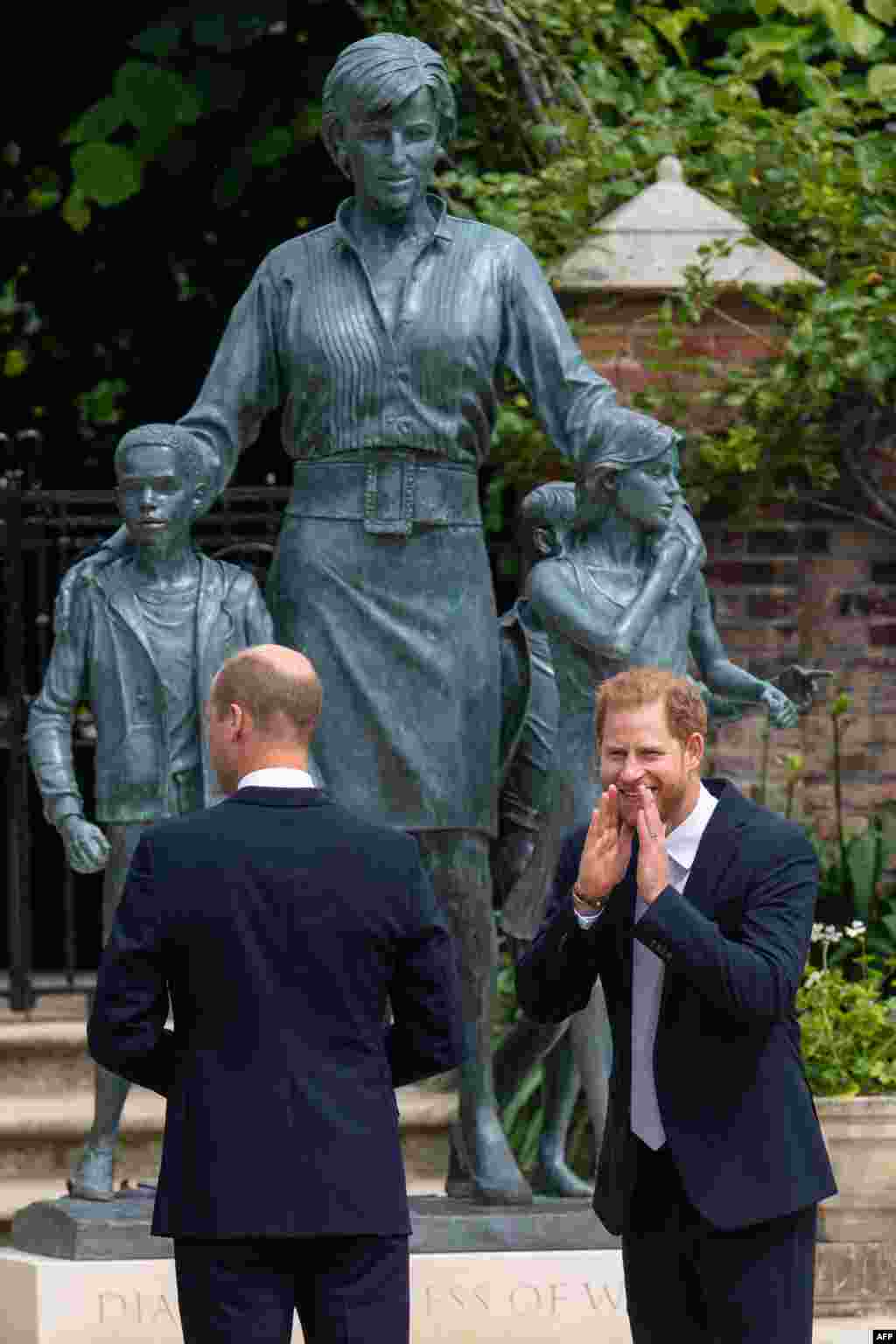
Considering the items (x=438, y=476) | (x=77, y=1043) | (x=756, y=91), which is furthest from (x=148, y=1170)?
(x=756, y=91)

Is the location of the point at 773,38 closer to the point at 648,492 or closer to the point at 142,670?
the point at 648,492

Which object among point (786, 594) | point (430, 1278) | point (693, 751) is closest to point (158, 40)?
point (786, 594)

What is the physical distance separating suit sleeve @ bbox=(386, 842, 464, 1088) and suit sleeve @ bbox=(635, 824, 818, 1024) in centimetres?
31

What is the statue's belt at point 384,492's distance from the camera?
19.9ft

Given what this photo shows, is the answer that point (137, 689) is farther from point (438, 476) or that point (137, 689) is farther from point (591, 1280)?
point (591, 1280)

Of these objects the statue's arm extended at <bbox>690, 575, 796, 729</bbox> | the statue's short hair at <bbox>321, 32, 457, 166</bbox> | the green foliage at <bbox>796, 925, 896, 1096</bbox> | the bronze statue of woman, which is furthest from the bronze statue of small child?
the green foliage at <bbox>796, 925, 896, 1096</bbox>

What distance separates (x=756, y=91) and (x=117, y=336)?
245 cm

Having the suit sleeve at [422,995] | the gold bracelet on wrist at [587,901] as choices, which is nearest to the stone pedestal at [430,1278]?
the suit sleeve at [422,995]

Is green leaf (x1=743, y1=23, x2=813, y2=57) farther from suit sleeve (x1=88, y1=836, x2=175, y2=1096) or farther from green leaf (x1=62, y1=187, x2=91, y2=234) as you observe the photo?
suit sleeve (x1=88, y1=836, x2=175, y2=1096)

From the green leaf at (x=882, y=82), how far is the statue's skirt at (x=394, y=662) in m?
3.51

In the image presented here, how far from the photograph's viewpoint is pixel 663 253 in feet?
28.0

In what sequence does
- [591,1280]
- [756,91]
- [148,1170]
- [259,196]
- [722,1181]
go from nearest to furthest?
[722,1181] → [591,1280] → [148,1170] → [756,91] → [259,196]

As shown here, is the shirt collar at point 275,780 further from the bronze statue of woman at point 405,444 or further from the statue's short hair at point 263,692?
the bronze statue of woman at point 405,444

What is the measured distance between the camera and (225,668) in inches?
164
